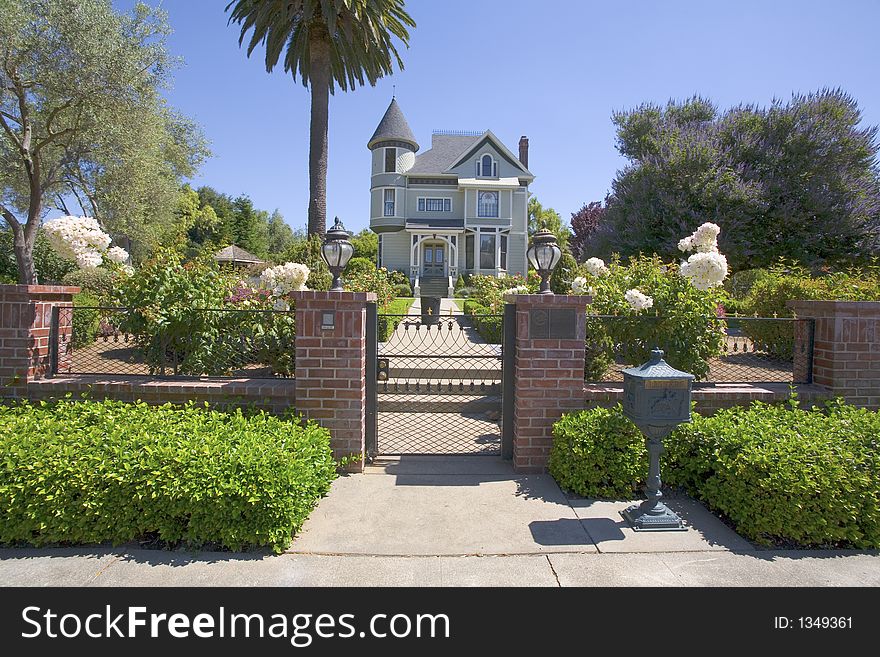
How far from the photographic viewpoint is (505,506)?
3.68 metres

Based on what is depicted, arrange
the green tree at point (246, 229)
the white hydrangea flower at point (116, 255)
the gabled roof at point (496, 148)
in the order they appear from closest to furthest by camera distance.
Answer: the white hydrangea flower at point (116, 255), the gabled roof at point (496, 148), the green tree at point (246, 229)

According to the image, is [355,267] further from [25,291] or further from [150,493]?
[150,493]

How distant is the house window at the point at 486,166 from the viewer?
106 feet

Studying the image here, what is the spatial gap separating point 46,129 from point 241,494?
18.6 meters

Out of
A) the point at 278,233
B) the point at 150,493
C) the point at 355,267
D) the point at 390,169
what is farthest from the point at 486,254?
the point at 278,233

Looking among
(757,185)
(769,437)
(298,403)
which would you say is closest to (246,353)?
(298,403)

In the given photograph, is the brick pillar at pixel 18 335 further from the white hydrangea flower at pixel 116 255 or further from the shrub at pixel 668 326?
the shrub at pixel 668 326

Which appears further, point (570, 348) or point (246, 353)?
point (246, 353)

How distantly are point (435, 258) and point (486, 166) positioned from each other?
668 cm

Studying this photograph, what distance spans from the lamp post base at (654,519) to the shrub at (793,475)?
37cm

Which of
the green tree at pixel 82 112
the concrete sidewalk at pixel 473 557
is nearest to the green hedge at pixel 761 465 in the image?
the concrete sidewalk at pixel 473 557

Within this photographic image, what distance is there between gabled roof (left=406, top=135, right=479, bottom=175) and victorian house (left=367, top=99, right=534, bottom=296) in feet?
0.30
